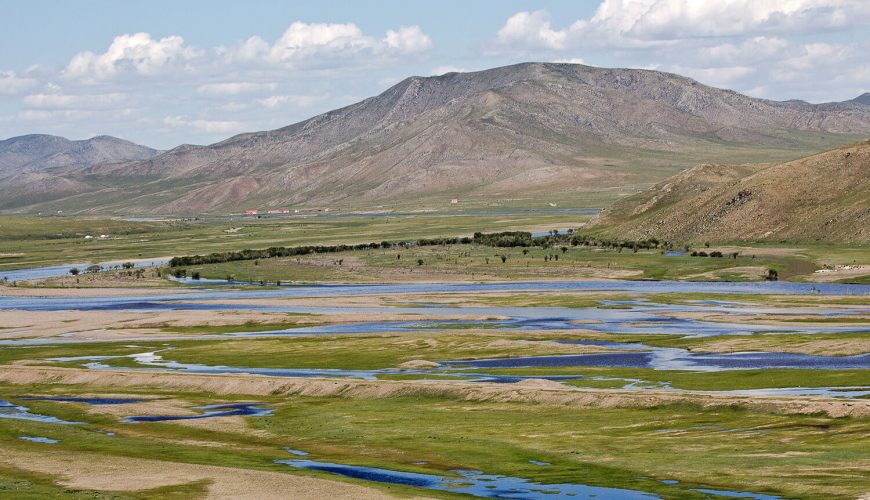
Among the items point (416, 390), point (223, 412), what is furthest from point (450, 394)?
point (223, 412)

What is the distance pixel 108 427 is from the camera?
3115 inches

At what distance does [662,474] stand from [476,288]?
11456 centimetres

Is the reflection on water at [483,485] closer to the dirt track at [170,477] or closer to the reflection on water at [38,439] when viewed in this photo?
the dirt track at [170,477]

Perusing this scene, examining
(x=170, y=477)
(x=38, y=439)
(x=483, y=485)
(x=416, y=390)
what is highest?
(x=416, y=390)

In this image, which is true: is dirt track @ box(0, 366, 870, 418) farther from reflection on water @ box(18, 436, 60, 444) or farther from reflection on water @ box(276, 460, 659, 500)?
reflection on water @ box(18, 436, 60, 444)

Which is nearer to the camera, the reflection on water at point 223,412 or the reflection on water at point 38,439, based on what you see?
the reflection on water at point 38,439

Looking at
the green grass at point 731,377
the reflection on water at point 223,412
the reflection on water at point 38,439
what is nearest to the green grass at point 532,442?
the reflection on water at point 38,439

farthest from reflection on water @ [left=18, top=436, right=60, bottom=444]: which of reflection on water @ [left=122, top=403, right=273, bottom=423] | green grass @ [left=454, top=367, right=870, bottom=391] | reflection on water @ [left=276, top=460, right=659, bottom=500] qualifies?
green grass @ [left=454, top=367, right=870, bottom=391]

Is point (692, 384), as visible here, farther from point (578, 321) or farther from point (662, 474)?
point (578, 321)

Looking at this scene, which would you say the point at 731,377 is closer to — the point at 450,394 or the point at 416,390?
the point at 450,394

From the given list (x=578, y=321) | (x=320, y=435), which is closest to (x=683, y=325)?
(x=578, y=321)

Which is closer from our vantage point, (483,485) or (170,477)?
(483,485)

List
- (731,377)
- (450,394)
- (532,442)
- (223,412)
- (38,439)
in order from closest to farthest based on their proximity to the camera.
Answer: (532,442), (38,439), (223,412), (450,394), (731,377)

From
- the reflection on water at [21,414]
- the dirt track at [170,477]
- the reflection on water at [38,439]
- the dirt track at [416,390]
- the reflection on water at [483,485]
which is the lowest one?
the reflection on water at [483,485]
